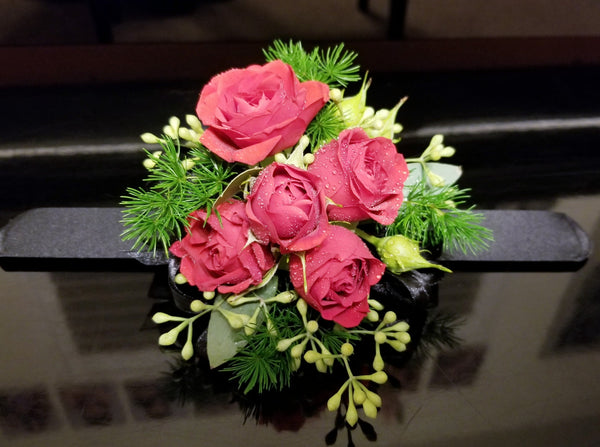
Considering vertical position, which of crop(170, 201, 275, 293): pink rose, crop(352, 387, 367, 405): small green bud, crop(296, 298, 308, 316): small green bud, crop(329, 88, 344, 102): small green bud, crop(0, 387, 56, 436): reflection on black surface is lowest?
crop(0, 387, 56, 436): reflection on black surface

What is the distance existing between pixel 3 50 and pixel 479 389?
102 cm

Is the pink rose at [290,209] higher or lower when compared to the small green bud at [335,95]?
lower

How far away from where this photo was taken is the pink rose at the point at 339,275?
496 millimetres

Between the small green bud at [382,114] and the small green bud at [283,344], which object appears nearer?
the small green bud at [283,344]

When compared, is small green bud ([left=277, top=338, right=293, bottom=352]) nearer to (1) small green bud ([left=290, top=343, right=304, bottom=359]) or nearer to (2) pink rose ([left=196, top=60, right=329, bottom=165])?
(1) small green bud ([left=290, top=343, right=304, bottom=359])

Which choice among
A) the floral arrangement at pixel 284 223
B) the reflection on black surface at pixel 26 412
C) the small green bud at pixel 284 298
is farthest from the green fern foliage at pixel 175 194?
the reflection on black surface at pixel 26 412

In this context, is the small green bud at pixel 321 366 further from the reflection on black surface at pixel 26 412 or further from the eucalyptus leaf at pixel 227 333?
the reflection on black surface at pixel 26 412

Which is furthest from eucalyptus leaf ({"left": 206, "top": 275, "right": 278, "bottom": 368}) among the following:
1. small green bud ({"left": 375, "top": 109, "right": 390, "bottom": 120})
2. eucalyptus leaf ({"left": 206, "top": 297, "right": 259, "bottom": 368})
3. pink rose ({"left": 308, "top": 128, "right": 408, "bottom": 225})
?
small green bud ({"left": 375, "top": 109, "right": 390, "bottom": 120})

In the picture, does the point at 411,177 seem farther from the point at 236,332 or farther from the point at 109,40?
the point at 109,40

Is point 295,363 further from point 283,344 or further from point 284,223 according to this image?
point 284,223

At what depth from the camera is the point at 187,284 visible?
594 mm

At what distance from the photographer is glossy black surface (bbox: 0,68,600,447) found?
58cm

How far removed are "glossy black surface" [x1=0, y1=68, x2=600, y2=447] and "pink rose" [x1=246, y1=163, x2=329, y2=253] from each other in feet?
0.70

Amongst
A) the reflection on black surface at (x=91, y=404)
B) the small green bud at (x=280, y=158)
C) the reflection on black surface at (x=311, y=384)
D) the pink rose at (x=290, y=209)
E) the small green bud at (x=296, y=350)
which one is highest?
the small green bud at (x=280, y=158)
